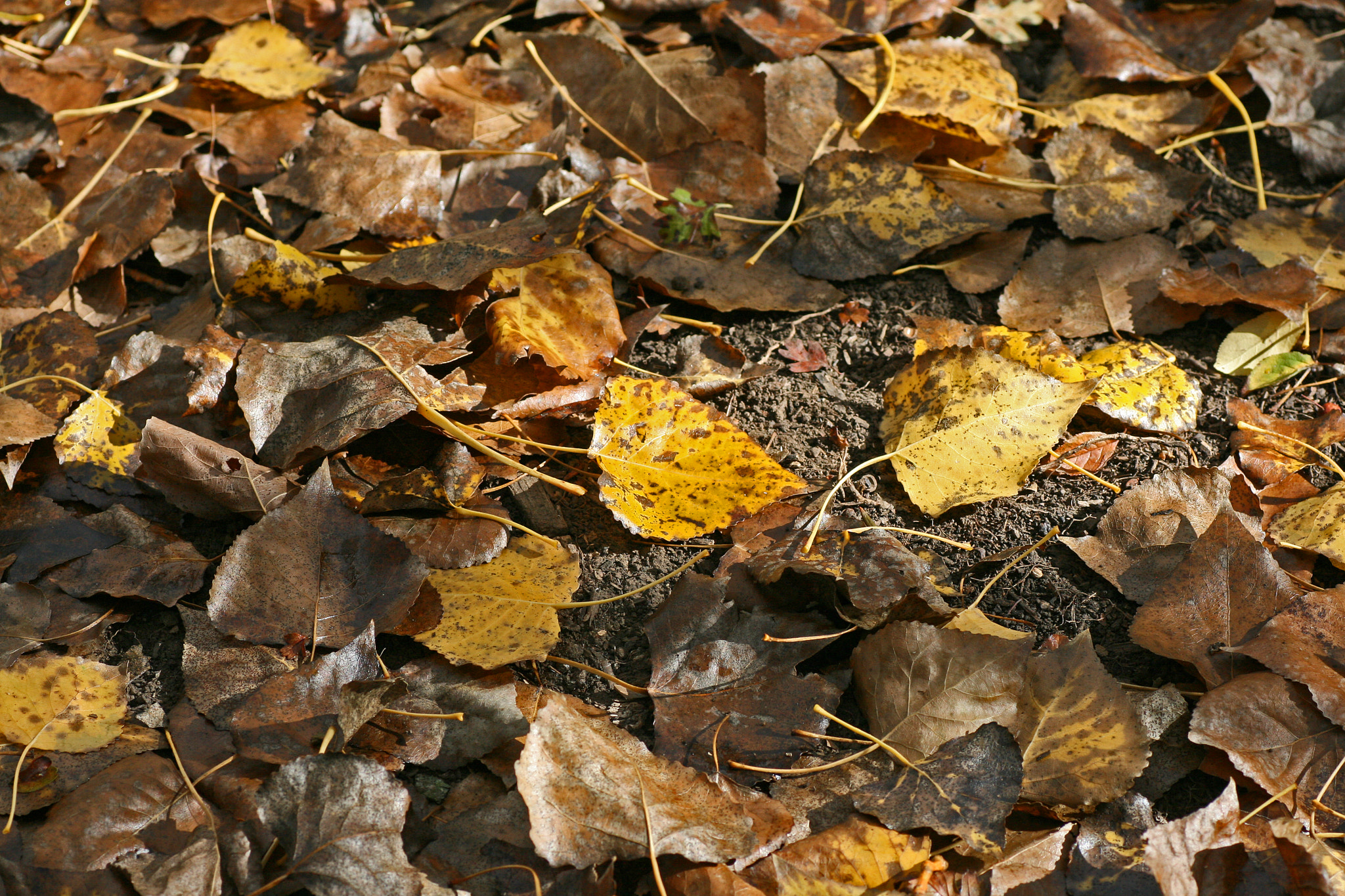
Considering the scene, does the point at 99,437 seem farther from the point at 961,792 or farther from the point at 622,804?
→ the point at 961,792

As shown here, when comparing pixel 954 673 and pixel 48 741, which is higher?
pixel 954 673

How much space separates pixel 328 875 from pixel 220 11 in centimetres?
231

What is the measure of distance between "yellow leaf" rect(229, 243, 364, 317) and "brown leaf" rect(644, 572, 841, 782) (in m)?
0.97

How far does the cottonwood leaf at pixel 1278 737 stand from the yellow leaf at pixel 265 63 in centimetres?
238

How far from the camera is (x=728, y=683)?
143cm

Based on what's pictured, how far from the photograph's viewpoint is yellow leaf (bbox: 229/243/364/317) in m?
1.89

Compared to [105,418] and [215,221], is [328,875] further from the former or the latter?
[215,221]

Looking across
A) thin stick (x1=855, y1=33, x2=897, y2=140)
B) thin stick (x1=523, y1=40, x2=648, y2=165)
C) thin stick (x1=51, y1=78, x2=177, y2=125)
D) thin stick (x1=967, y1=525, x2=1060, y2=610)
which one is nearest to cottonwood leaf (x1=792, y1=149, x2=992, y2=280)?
thin stick (x1=855, y1=33, x2=897, y2=140)

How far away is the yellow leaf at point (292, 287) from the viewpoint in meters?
1.89

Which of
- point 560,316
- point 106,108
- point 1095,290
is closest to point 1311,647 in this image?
point 1095,290

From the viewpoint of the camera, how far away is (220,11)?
2.50 m

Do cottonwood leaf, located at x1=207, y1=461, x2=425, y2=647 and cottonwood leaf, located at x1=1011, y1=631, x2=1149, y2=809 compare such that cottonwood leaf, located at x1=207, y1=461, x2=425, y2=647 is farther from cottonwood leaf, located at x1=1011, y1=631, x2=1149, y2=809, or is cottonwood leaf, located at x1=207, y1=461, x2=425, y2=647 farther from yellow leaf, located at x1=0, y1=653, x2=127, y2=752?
cottonwood leaf, located at x1=1011, y1=631, x2=1149, y2=809

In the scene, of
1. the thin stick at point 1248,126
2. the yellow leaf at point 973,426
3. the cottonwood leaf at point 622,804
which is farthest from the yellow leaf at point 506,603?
the thin stick at point 1248,126

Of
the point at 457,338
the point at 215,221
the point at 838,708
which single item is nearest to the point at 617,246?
the point at 457,338
